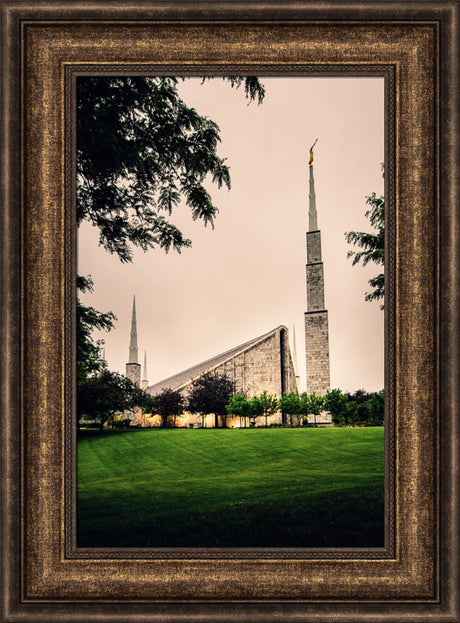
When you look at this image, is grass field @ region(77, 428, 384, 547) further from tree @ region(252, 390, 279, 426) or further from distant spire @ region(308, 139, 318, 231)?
distant spire @ region(308, 139, 318, 231)

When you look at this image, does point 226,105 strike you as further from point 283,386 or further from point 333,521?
point 333,521

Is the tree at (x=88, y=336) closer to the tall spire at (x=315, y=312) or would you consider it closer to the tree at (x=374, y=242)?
the tall spire at (x=315, y=312)

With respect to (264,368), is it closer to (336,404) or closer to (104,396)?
(336,404)

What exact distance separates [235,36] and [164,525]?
3.72m

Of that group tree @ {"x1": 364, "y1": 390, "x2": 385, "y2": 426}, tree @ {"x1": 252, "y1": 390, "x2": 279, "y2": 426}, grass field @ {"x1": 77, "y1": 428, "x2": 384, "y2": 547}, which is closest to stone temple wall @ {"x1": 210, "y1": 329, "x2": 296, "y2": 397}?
tree @ {"x1": 252, "y1": 390, "x2": 279, "y2": 426}

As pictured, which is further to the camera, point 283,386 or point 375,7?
point 283,386

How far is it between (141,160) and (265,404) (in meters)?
2.46

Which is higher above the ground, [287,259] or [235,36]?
[235,36]

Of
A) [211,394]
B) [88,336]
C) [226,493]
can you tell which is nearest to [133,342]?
[88,336]

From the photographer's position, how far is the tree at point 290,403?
3.45 m

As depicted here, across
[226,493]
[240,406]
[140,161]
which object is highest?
[140,161]

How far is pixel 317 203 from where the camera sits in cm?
330

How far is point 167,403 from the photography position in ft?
11.1

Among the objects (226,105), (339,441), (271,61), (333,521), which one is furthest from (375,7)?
(333,521)
